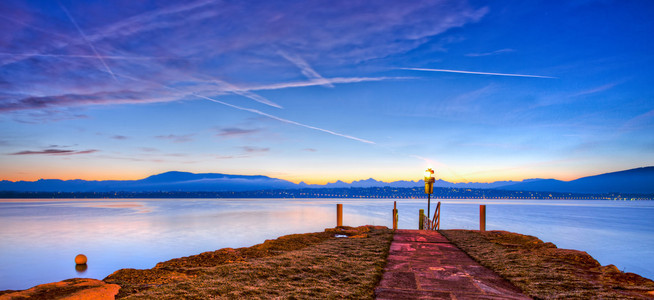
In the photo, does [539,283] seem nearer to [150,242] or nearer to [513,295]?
[513,295]

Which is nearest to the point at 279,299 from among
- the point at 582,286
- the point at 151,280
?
the point at 151,280

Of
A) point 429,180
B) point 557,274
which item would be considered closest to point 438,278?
point 557,274

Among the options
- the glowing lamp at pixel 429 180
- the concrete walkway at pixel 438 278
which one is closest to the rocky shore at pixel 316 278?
the concrete walkway at pixel 438 278

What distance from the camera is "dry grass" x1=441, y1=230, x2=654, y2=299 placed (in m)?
5.98

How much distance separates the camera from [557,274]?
288 inches

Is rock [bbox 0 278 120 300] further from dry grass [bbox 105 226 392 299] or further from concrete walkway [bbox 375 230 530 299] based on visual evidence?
concrete walkway [bbox 375 230 530 299]

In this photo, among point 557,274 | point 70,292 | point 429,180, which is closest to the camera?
point 70,292

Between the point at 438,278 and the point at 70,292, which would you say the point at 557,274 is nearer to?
the point at 438,278

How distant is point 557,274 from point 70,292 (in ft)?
26.9

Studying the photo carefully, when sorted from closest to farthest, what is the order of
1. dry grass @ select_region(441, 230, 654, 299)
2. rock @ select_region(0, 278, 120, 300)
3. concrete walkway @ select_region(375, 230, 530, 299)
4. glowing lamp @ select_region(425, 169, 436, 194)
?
rock @ select_region(0, 278, 120, 300)
concrete walkway @ select_region(375, 230, 530, 299)
dry grass @ select_region(441, 230, 654, 299)
glowing lamp @ select_region(425, 169, 436, 194)

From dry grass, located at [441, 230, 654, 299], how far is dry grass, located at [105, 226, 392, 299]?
2447 millimetres

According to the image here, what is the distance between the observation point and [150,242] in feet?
96.1

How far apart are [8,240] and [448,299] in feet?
115

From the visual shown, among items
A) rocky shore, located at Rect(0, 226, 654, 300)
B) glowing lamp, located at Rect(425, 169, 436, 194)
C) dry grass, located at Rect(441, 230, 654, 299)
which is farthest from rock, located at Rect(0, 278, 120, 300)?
glowing lamp, located at Rect(425, 169, 436, 194)
